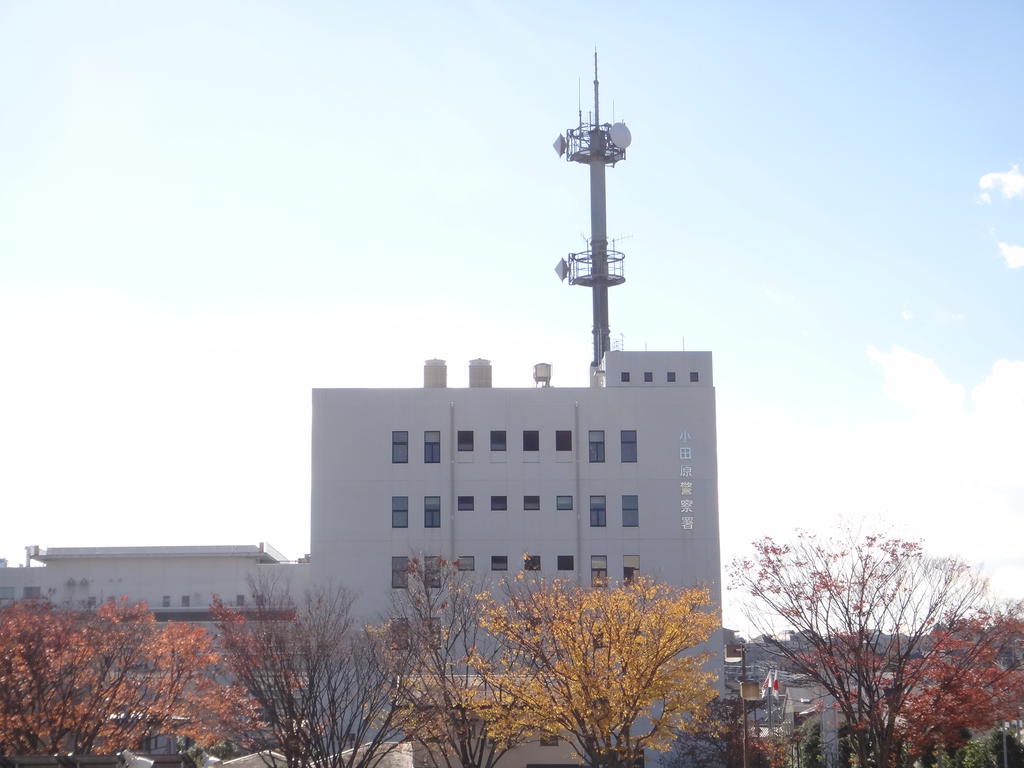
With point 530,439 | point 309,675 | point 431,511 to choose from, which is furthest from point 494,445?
point 309,675

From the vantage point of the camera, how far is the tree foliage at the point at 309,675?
32750mm

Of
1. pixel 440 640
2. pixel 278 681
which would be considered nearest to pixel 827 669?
pixel 440 640

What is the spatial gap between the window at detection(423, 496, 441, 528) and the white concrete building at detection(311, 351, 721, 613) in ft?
0.16

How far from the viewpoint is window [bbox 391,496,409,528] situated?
56469 mm

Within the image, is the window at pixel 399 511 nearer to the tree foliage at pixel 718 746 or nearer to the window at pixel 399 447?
the window at pixel 399 447

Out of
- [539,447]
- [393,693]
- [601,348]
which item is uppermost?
[601,348]

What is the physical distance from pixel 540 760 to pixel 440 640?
29.2 ft

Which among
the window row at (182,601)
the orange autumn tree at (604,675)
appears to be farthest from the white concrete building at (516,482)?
the orange autumn tree at (604,675)

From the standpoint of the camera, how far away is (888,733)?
31.1 m

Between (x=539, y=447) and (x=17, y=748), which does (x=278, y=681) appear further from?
(x=539, y=447)

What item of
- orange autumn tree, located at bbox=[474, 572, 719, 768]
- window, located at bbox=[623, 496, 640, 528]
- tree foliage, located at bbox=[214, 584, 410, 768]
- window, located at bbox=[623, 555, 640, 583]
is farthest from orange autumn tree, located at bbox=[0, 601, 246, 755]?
window, located at bbox=[623, 496, 640, 528]

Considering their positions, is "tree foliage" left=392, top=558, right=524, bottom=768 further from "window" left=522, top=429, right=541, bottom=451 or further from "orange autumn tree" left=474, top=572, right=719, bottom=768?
"window" left=522, top=429, right=541, bottom=451

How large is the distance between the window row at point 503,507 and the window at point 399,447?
185cm

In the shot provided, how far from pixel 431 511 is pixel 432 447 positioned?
311 centimetres
